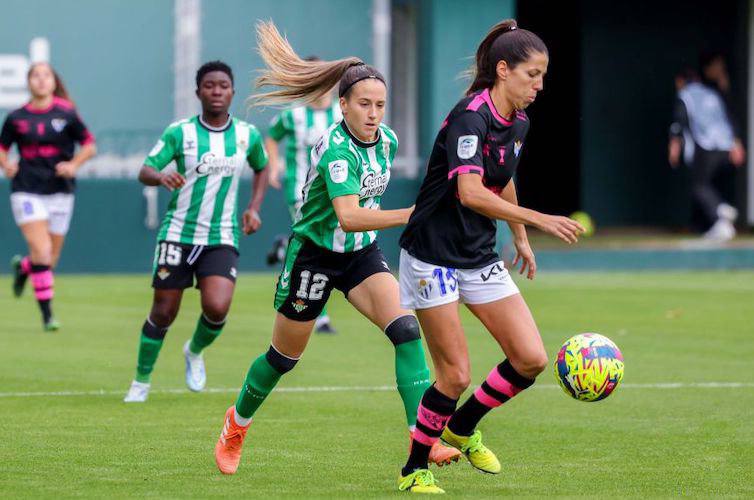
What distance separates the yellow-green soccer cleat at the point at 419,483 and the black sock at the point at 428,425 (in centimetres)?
3

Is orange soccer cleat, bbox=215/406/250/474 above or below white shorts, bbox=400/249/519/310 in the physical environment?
below

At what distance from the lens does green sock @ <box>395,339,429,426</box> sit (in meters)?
7.25

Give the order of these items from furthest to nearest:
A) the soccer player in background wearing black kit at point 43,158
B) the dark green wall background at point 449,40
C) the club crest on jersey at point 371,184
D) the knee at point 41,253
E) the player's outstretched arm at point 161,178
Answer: the dark green wall background at point 449,40
the soccer player in background wearing black kit at point 43,158
the knee at point 41,253
the player's outstretched arm at point 161,178
the club crest on jersey at point 371,184

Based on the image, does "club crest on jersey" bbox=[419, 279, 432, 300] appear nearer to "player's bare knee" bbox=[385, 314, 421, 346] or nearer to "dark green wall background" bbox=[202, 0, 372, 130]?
"player's bare knee" bbox=[385, 314, 421, 346]

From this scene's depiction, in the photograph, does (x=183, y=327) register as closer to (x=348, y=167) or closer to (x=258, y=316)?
(x=258, y=316)

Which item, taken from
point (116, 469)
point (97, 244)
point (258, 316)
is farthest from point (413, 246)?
point (97, 244)

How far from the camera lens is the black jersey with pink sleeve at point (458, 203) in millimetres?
6652

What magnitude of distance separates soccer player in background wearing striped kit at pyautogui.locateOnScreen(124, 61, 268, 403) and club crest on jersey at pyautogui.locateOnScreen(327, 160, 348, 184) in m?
2.69

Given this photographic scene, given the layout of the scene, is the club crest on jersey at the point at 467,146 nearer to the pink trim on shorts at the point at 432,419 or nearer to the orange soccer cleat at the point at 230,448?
the pink trim on shorts at the point at 432,419

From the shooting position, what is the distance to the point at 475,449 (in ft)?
22.8

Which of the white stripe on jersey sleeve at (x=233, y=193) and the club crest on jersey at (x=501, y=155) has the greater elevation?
the club crest on jersey at (x=501, y=155)

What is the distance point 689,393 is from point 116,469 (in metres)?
4.27

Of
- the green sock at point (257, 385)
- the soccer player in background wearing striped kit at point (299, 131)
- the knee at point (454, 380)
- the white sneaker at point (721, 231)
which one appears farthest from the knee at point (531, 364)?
the white sneaker at point (721, 231)

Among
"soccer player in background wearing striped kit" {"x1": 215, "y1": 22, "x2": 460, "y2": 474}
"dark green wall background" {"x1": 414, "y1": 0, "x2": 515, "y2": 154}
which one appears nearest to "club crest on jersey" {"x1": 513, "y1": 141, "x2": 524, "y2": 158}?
"soccer player in background wearing striped kit" {"x1": 215, "y1": 22, "x2": 460, "y2": 474}
